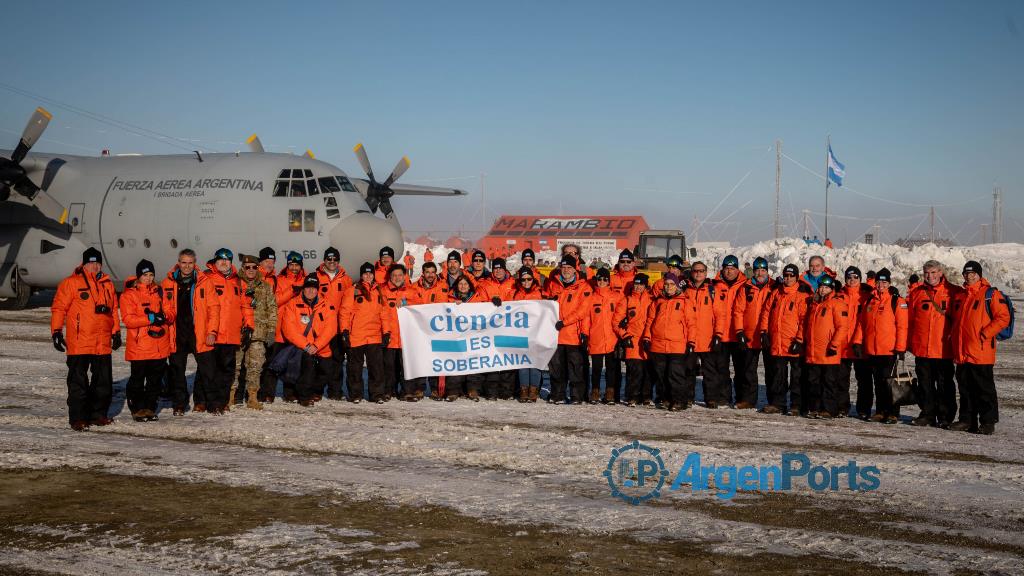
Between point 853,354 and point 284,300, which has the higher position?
point 284,300

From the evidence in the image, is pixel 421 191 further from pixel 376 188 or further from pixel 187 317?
pixel 187 317

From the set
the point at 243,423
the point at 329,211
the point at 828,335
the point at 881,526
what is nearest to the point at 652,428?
the point at 828,335

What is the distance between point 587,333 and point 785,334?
2.61m

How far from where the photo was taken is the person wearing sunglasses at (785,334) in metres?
10.3

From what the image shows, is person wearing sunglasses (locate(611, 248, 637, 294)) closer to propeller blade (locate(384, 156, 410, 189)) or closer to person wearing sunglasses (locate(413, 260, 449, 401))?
person wearing sunglasses (locate(413, 260, 449, 401))

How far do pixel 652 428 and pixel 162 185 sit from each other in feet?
50.4

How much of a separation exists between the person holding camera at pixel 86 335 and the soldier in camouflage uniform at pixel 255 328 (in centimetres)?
158

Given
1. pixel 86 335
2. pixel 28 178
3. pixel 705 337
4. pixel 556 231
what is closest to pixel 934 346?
pixel 705 337

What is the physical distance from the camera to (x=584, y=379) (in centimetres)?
1111

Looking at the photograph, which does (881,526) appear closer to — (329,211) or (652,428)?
(652,428)

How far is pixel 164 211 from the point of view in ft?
62.9

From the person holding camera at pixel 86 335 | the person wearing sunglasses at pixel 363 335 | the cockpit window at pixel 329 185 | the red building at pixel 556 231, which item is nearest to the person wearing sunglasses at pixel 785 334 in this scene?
the person wearing sunglasses at pixel 363 335

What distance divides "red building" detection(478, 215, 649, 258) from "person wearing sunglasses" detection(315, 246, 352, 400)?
59.7 m

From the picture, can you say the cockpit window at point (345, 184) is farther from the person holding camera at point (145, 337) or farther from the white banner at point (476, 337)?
the person holding camera at point (145, 337)
